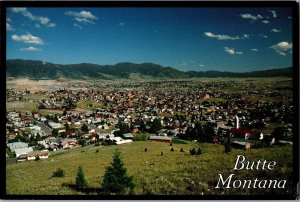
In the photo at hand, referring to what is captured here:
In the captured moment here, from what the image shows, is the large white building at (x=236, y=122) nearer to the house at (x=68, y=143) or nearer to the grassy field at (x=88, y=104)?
the grassy field at (x=88, y=104)

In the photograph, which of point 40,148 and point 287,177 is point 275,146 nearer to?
point 287,177

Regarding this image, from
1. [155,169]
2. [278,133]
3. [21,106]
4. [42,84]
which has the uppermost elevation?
[42,84]

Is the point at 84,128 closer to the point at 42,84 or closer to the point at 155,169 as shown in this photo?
the point at 42,84

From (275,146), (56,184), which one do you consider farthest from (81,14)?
(275,146)

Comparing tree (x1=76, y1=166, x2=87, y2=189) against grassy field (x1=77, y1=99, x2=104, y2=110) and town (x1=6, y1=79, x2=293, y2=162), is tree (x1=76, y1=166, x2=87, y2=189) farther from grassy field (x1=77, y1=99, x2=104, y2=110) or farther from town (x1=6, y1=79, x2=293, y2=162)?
grassy field (x1=77, y1=99, x2=104, y2=110)

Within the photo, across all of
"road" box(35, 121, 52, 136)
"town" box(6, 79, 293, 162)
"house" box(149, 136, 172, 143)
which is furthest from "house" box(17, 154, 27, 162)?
"house" box(149, 136, 172, 143)

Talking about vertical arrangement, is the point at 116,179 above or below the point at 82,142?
below

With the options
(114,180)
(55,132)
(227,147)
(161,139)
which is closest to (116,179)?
(114,180)
